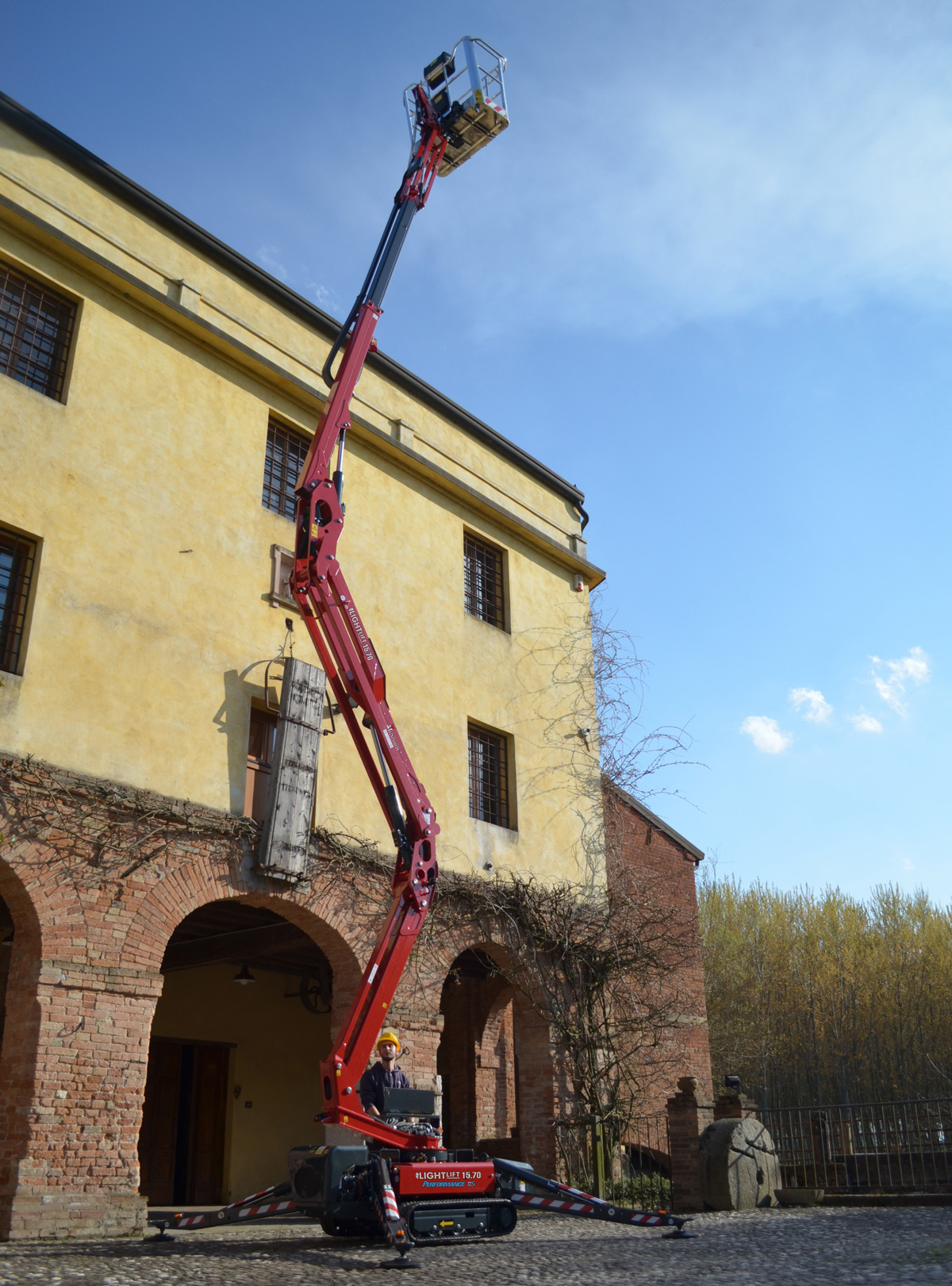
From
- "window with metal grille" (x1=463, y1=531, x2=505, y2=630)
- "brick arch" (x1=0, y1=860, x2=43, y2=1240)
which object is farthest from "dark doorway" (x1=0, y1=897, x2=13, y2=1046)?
"window with metal grille" (x1=463, y1=531, x2=505, y2=630)

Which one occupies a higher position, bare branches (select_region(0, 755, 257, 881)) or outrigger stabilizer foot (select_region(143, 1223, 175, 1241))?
bare branches (select_region(0, 755, 257, 881))

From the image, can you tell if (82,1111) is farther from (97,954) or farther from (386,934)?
(386,934)

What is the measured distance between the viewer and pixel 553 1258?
7.73 meters

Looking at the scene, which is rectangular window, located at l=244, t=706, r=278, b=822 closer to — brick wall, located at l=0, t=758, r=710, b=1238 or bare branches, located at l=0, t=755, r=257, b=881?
brick wall, located at l=0, t=758, r=710, b=1238

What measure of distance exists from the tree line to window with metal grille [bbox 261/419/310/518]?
2517cm

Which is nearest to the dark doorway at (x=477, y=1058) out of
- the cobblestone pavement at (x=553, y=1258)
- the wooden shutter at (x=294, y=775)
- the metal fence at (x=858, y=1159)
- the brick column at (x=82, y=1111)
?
the metal fence at (x=858, y=1159)

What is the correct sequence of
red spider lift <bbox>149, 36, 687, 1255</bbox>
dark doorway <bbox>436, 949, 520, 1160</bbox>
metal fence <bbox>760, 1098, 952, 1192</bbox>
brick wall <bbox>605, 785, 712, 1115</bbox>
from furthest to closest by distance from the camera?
brick wall <bbox>605, 785, 712, 1115</bbox>
dark doorway <bbox>436, 949, 520, 1160</bbox>
metal fence <bbox>760, 1098, 952, 1192</bbox>
red spider lift <bbox>149, 36, 687, 1255</bbox>

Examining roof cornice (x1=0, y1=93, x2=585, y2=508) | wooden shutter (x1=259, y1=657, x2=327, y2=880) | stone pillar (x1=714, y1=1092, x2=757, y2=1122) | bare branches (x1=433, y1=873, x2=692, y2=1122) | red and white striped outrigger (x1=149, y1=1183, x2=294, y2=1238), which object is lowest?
red and white striped outrigger (x1=149, y1=1183, x2=294, y2=1238)

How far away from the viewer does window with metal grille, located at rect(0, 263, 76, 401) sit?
35.8 feet

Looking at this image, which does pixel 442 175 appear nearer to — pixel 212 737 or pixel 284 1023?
pixel 212 737

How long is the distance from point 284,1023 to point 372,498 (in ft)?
28.9

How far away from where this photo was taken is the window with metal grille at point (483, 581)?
16.1m

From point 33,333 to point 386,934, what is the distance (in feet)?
24.1

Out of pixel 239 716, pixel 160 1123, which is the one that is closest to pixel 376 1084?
pixel 239 716
